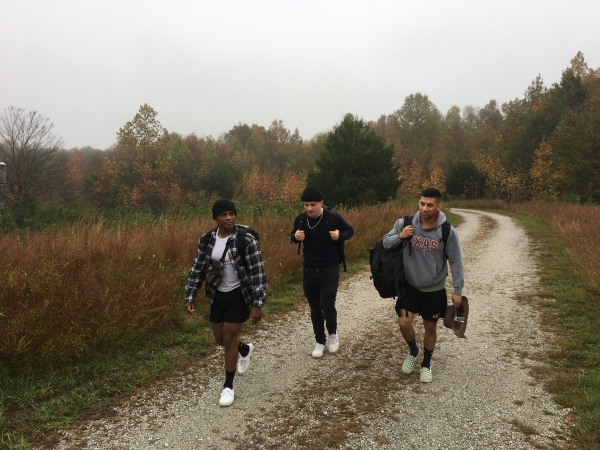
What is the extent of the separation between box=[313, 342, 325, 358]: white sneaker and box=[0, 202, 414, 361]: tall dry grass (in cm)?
198

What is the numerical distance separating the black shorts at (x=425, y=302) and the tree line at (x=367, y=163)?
13.8m

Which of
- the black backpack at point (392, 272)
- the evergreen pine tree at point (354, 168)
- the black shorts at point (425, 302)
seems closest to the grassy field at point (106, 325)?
the black shorts at point (425, 302)

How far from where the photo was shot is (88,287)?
4488 mm

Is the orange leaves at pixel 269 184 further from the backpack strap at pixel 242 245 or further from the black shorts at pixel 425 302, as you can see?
the backpack strap at pixel 242 245

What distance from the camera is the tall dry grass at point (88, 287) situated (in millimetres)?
3742

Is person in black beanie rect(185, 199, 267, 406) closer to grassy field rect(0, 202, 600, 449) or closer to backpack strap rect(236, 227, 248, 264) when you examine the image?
backpack strap rect(236, 227, 248, 264)

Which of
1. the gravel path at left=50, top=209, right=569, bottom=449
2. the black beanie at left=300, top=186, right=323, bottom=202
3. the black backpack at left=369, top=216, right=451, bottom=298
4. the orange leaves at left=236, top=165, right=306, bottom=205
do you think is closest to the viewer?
the gravel path at left=50, top=209, right=569, bottom=449

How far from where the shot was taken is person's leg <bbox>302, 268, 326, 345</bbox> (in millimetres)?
4164

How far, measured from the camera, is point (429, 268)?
352cm

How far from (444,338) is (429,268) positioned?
1880mm

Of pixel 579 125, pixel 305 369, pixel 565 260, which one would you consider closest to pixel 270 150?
pixel 579 125

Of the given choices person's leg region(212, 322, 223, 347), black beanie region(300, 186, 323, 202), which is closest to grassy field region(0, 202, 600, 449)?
person's leg region(212, 322, 223, 347)

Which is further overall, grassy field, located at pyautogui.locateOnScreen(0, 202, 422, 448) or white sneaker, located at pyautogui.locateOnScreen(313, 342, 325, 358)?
white sneaker, located at pyautogui.locateOnScreen(313, 342, 325, 358)

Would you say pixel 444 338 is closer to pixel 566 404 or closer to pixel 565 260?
pixel 566 404
